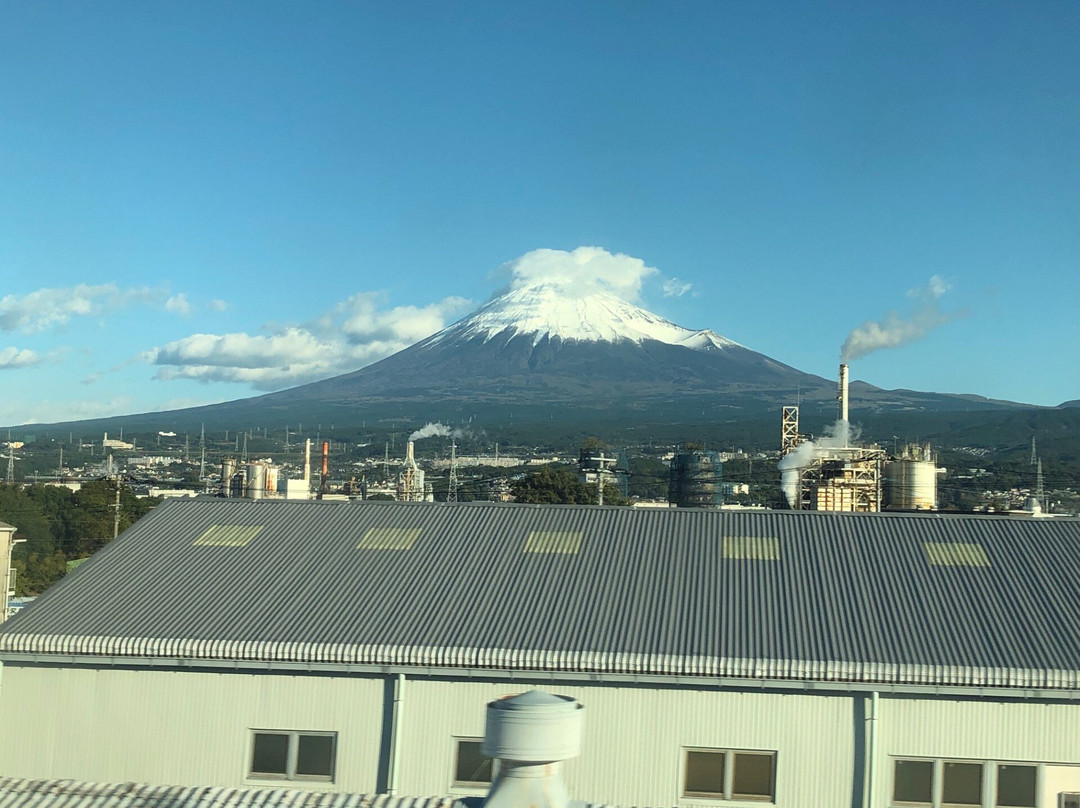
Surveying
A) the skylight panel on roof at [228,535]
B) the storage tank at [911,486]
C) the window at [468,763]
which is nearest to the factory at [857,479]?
the storage tank at [911,486]

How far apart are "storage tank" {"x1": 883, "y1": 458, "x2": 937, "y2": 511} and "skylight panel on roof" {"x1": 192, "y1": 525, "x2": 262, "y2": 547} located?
52.7m

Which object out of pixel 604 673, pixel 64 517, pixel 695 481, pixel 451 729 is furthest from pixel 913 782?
pixel 64 517

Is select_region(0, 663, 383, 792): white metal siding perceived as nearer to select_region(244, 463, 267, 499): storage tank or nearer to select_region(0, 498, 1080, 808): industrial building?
select_region(0, 498, 1080, 808): industrial building

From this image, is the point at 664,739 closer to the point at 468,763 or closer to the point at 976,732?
the point at 468,763

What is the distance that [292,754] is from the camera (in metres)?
18.2

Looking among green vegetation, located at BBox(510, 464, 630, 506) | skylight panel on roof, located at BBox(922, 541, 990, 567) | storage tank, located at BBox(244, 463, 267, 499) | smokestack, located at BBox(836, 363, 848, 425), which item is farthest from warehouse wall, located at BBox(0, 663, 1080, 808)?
smokestack, located at BBox(836, 363, 848, 425)

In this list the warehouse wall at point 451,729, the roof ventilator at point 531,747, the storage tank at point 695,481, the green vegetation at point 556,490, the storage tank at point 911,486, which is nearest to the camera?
the roof ventilator at point 531,747

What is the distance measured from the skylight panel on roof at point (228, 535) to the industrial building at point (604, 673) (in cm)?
126

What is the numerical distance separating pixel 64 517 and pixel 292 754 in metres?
64.8

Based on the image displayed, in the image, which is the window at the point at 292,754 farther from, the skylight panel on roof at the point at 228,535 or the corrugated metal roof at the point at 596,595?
the skylight panel on roof at the point at 228,535

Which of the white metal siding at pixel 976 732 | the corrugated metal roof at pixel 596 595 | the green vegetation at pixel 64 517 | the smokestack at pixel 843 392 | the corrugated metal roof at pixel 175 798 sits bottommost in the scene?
the green vegetation at pixel 64 517

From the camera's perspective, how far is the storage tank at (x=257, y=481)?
2354 inches

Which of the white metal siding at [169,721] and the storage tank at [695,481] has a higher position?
the storage tank at [695,481]

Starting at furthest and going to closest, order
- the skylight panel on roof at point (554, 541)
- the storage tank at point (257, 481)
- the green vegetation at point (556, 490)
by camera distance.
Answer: the green vegetation at point (556, 490), the storage tank at point (257, 481), the skylight panel on roof at point (554, 541)
